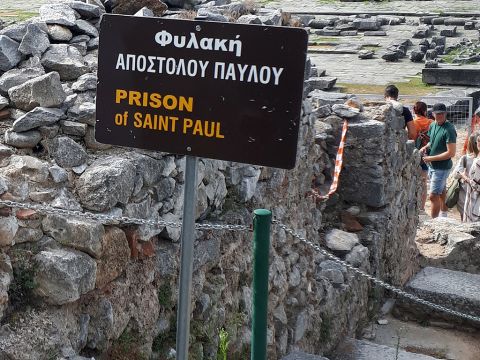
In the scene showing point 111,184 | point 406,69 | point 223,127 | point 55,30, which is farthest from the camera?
point 406,69

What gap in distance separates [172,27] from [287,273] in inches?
135

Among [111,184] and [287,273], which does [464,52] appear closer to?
[287,273]

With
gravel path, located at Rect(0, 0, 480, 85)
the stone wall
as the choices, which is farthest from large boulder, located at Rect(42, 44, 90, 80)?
gravel path, located at Rect(0, 0, 480, 85)

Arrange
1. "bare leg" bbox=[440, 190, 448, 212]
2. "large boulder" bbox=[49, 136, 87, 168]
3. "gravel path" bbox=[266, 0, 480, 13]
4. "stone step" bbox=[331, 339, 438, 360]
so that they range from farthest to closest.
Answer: "gravel path" bbox=[266, 0, 480, 13] → "bare leg" bbox=[440, 190, 448, 212] → "stone step" bbox=[331, 339, 438, 360] → "large boulder" bbox=[49, 136, 87, 168]

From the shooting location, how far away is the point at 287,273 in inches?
249

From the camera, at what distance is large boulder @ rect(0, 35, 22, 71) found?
213 inches

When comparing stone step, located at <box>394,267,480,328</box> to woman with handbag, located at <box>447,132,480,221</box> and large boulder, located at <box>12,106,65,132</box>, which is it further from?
large boulder, located at <box>12,106,65,132</box>

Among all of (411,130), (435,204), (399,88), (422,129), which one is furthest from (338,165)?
(399,88)

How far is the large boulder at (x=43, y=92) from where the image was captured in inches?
189

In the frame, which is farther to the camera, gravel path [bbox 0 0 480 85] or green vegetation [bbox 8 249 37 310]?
gravel path [bbox 0 0 480 85]

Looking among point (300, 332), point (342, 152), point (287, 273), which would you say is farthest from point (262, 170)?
point (342, 152)

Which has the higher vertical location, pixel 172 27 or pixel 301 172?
pixel 172 27

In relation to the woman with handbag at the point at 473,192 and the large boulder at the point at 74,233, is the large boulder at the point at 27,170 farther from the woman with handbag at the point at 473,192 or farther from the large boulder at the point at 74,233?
the woman with handbag at the point at 473,192

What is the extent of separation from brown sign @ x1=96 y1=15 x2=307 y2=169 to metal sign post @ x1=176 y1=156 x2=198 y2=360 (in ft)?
0.33
